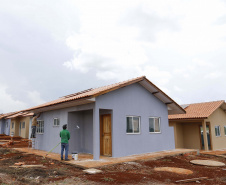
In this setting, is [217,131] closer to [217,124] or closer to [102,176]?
[217,124]

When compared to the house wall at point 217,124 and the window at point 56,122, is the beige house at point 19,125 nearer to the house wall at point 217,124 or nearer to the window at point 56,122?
the window at point 56,122

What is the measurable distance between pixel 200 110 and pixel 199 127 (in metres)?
1.55

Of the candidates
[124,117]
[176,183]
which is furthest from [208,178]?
[124,117]

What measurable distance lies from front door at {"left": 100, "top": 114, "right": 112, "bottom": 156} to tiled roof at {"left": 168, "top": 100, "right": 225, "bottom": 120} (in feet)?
28.5

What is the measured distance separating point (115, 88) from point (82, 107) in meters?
2.14

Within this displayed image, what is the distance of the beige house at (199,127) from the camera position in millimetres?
17625

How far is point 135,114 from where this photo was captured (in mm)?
12195

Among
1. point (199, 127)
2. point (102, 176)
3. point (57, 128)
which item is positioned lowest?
point (102, 176)

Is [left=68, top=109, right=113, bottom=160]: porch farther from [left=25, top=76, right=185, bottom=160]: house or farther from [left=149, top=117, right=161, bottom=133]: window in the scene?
[left=149, top=117, right=161, bottom=133]: window

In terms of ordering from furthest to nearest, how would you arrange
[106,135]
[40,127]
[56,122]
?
[40,127] < [56,122] < [106,135]

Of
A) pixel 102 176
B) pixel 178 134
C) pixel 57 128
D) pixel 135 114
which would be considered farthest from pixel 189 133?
pixel 102 176

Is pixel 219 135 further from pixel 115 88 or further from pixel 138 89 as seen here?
pixel 115 88

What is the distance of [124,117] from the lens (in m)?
11.5

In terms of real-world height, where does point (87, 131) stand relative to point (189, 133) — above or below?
above
